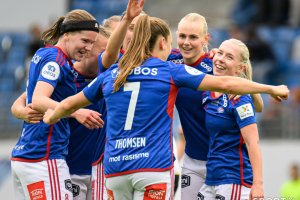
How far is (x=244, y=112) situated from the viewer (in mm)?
6941

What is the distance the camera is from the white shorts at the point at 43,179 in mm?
7043

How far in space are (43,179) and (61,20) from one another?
1.43 m

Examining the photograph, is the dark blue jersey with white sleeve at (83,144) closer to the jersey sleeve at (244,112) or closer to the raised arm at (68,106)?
the raised arm at (68,106)

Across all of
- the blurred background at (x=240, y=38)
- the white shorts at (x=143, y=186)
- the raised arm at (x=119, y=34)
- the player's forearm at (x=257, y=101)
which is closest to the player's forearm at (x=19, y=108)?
the raised arm at (x=119, y=34)

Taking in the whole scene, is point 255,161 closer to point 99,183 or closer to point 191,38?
point 191,38

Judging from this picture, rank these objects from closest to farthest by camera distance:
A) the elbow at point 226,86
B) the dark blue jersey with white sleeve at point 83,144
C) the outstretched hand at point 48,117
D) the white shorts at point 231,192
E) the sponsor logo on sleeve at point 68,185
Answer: the elbow at point 226,86 → the outstretched hand at point 48,117 → the white shorts at point 231,192 → the sponsor logo on sleeve at point 68,185 → the dark blue jersey with white sleeve at point 83,144

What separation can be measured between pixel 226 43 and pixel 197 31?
0.99ft

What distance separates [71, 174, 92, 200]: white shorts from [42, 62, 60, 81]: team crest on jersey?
4.33 feet

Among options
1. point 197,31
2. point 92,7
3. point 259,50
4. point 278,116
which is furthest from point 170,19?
point 197,31

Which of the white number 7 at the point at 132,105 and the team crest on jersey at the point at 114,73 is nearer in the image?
the white number 7 at the point at 132,105

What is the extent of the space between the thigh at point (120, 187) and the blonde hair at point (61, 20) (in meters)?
1.58

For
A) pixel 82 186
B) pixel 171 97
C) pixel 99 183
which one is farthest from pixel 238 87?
pixel 82 186

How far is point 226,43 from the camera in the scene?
7227 millimetres

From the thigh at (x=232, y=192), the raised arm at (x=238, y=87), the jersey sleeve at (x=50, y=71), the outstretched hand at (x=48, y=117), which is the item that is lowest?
the thigh at (x=232, y=192)
